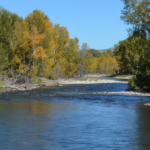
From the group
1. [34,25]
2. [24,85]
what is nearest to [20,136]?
[24,85]

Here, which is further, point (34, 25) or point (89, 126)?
point (34, 25)

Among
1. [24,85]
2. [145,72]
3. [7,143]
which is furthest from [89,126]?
[24,85]

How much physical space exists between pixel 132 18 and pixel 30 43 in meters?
28.2

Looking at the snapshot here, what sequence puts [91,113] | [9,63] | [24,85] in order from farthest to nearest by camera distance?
1. [9,63]
2. [24,85]
3. [91,113]

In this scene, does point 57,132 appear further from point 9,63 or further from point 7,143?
point 9,63

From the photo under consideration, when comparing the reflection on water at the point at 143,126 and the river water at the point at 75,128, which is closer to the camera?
the river water at the point at 75,128

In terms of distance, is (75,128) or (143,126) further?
(143,126)

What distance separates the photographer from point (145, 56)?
36469mm

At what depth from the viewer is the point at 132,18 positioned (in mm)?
31859

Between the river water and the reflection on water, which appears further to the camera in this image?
the reflection on water

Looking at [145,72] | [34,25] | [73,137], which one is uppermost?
[34,25]

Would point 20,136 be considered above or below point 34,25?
below

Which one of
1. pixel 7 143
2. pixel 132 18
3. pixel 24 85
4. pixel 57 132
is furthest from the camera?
pixel 24 85

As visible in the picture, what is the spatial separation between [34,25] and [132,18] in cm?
3033
